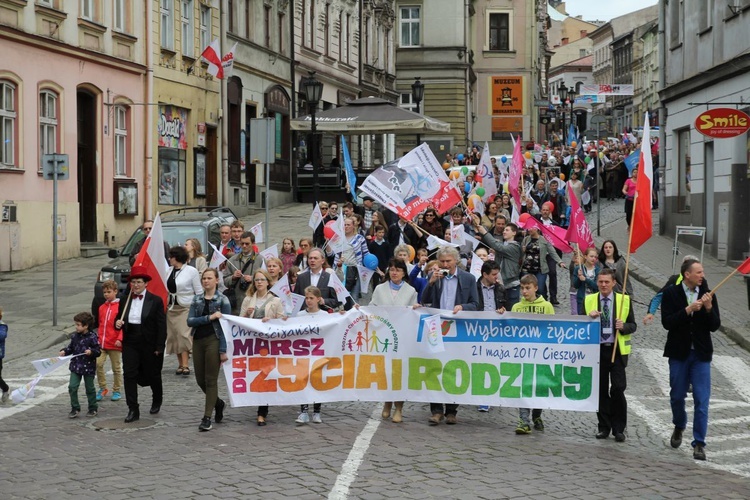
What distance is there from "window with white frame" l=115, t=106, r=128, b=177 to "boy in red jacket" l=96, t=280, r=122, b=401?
17387 mm

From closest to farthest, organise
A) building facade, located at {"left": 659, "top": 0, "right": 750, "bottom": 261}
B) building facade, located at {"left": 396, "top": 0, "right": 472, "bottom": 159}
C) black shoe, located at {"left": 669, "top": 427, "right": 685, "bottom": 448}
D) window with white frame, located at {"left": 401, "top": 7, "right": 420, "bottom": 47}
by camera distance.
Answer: black shoe, located at {"left": 669, "top": 427, "right": 685, "bottom": 448}, building facade, located at {"left": 659, "top": 0, "right": 750, "bottom": 261}, building facade, located at {"left": 396, "top": 0, "right": 472, "bottom": 159}, window with white frame, located at {"left": 401, "top": 7, "right": 420, "bottom": 47}

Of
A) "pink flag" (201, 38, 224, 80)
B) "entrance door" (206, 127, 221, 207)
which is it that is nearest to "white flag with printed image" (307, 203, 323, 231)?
"pink flag" (201, 38, 224, 80)

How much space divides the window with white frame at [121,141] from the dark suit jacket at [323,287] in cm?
1740

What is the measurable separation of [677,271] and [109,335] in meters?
14.8

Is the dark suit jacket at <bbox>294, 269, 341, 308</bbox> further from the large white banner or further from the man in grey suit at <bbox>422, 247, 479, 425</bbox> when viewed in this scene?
the man in grey suit at <bbox>422, 247, 479, 425</bbox>

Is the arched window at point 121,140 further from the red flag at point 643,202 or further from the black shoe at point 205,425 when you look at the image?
the red flag at point 643,202

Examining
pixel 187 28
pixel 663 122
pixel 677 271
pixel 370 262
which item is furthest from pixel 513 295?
pixel 187 28

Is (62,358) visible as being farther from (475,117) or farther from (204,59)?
(475,117)

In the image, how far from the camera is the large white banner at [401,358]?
11992 millimetres

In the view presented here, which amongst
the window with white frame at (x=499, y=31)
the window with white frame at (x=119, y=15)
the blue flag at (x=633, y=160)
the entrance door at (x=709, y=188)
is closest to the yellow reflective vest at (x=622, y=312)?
the blue flag at (x=633, y=160)

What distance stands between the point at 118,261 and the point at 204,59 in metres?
16.5

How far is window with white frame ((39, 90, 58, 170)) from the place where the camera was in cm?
2667

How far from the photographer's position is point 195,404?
13.0 metres

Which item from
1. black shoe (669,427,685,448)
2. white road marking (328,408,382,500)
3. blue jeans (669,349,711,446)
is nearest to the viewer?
white road marking (328,408,382,500)
